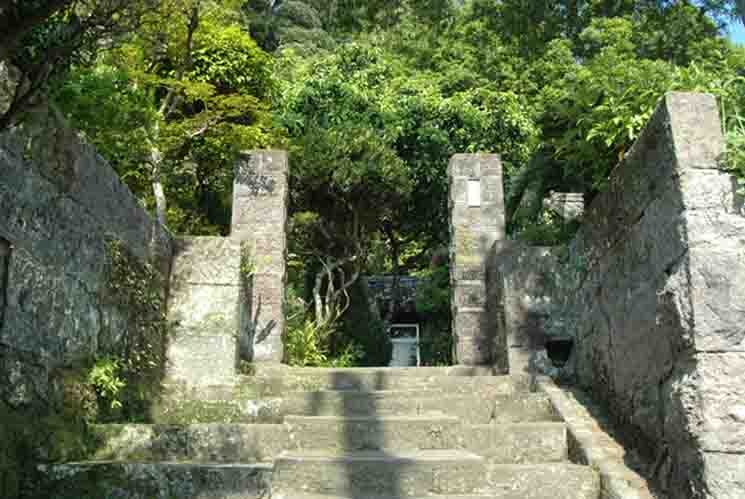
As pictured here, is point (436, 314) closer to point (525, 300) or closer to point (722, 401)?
point (525, 300)

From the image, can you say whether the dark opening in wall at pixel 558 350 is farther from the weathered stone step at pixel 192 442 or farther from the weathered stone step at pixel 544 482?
the weathered stone step at pixel 192 442

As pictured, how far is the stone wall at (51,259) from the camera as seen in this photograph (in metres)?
3.17

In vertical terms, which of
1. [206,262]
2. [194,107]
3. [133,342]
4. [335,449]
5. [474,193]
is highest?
[194,107]

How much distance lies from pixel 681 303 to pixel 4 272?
2.90m

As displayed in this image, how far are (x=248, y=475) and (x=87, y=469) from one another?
0.71 m

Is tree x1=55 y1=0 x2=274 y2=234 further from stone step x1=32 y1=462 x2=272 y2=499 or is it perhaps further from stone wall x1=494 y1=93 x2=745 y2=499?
stone wall x1=494 y1=93 x2=745 y2=499

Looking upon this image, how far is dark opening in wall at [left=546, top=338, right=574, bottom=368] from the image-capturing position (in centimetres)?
580

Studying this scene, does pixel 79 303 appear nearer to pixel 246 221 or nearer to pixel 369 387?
pixel 369 387

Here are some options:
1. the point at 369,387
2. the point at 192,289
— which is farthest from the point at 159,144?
the point at 369,387

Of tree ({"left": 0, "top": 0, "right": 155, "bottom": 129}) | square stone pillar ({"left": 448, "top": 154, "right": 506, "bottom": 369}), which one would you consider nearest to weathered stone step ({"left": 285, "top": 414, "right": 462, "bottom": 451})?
tree ({"left": 0, "top": 0, "right": 155, "bottom": 129})

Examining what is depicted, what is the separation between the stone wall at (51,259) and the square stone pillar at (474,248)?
362 cm

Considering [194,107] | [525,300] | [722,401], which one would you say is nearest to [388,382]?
[525,300]

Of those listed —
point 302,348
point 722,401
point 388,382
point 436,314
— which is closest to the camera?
point 722,401

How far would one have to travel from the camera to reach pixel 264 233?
732 centimetres
